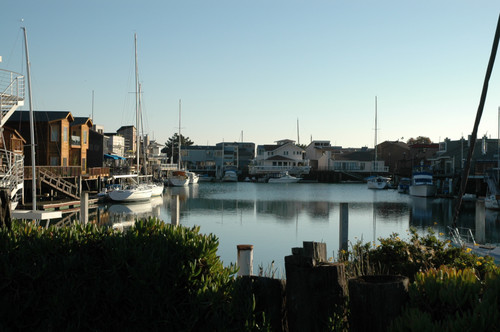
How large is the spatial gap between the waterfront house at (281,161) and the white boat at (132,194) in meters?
69.4

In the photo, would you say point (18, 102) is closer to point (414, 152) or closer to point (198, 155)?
point (414, 152)

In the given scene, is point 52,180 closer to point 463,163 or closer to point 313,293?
point 313,293

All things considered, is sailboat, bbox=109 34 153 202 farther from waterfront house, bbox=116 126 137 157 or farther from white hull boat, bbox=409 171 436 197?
waterfront house, bbox=116 126 137 157

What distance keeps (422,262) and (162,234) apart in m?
5.24

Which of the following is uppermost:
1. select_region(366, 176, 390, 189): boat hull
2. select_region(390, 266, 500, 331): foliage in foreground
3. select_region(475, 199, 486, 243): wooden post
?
select_region(390, 266, 500, 331): foliage in foreground

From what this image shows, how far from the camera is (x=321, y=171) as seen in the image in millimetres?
119812

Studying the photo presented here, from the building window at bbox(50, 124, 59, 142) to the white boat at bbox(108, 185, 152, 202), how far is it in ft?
28.7

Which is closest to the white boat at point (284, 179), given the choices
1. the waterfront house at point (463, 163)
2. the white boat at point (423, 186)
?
the waterfront house at point (463, 163)

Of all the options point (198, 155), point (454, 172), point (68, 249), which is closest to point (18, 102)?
point (68, 249)

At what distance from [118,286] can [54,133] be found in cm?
5010

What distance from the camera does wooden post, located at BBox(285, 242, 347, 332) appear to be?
5691 mm

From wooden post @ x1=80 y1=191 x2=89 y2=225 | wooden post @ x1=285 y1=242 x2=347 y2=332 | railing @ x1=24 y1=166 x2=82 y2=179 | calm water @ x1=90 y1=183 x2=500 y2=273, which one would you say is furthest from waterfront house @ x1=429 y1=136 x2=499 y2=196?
wooden post @ x1=285 y1=242 x2=347 y2=332

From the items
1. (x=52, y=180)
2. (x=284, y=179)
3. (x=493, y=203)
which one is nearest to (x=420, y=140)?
(x=284, y=179)

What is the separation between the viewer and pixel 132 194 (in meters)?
50.8
